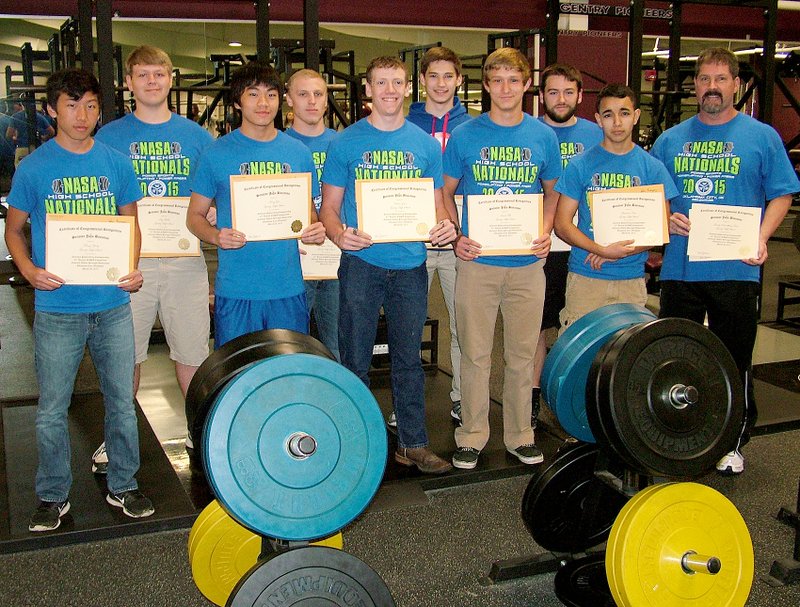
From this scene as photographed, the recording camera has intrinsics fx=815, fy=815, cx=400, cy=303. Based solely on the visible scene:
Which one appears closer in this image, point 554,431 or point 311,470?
point 311,470

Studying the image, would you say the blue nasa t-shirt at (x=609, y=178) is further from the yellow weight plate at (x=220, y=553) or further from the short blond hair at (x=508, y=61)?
the yellow weight plate at (x=220, y=553)

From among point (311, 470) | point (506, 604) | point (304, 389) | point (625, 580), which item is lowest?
point (506, 604)

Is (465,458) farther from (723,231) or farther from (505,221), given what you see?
(723,231)

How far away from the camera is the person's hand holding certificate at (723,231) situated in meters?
3.29

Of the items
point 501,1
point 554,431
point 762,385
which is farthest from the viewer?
point 501,1

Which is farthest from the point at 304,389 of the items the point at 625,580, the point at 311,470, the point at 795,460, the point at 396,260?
the point at 795,460

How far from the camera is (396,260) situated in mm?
3217

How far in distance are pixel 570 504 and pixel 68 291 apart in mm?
1846

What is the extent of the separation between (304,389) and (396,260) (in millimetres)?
1355

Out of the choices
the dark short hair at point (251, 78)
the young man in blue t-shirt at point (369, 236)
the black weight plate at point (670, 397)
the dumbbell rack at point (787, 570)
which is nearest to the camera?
the black weight plate at point (670, 397)

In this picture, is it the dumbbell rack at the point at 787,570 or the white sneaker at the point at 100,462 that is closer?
the dumbbell rack at the point at 787,570

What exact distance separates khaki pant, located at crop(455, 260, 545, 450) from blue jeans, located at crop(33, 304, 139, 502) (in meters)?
1.36

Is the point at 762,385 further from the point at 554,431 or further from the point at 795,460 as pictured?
the point at 554,431

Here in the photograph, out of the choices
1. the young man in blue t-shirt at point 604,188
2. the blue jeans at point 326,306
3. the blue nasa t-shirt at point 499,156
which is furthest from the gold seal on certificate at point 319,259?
the young man in blue t-shirt at point 604,188
